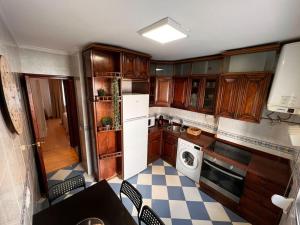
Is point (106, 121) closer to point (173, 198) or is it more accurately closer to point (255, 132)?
point (173, 198)

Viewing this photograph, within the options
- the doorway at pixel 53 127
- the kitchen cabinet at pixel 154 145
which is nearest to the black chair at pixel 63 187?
the doorway at pixel 53 127

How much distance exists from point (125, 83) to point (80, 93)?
0.80 metres

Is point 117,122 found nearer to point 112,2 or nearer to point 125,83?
point 125,83

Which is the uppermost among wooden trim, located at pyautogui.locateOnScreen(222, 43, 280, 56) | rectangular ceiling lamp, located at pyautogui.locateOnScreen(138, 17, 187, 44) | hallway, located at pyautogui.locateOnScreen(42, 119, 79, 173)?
rectangular ceiling lamp, located at pyautogui.locateOnScreen(138, 17, 187, 44)

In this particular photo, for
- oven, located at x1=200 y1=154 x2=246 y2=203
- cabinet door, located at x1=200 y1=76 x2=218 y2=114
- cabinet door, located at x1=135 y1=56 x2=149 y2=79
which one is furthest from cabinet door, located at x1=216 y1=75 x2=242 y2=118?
cabinet door, located at x1=135 y1=56 x2=149 y2=79

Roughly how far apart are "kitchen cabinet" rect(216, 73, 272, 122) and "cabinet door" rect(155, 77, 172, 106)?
1132 millimetres

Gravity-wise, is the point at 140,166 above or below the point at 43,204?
above

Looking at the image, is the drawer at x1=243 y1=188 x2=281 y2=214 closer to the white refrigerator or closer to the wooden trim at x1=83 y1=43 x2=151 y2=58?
the white refrigerator

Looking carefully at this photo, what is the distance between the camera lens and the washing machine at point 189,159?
8.24ft

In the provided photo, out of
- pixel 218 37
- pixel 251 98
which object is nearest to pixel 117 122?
pixel 218 37

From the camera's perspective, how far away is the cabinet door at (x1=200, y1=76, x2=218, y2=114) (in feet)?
8.07

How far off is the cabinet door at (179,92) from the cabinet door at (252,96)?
1.09 meters

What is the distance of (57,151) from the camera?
3.60m

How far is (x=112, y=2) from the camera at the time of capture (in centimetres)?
93
